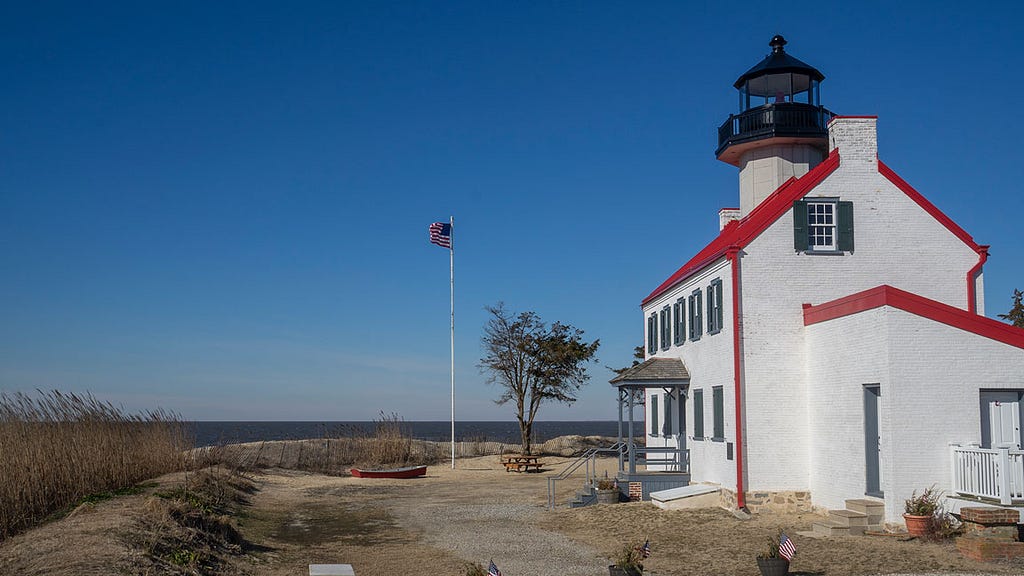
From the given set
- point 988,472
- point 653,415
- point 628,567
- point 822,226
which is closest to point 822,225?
point 822,226

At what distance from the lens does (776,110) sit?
82.7 feet

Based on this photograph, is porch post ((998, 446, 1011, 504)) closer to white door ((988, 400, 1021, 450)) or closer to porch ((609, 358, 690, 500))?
white door ((988, 400, 1021, 450))

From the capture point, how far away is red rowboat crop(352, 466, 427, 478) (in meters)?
32.9

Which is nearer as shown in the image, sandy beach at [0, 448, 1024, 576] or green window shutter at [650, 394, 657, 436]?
sandy beach at [0, 448, 1024, 576]

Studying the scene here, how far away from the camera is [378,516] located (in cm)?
2178

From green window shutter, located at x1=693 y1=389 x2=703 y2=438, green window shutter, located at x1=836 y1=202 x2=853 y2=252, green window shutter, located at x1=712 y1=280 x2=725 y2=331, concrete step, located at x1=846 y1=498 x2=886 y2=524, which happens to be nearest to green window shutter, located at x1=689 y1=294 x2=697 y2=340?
green window shutter, located at x1=693 y1=389 x2=703 y2=438

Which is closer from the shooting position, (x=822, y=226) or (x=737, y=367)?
(x=737, y=367)

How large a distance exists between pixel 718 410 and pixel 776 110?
914 centimetres

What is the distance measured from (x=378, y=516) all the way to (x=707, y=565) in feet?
33.1

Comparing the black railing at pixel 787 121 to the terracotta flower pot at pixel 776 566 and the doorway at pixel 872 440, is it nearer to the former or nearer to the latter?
the doorway at pixel 872 440

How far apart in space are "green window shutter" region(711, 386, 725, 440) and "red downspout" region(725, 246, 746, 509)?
114 cm

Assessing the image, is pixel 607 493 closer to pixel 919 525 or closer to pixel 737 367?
pixel 737 367

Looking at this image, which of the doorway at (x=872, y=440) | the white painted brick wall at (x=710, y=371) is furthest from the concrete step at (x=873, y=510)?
the white painted brick wall at (x=710, y=371)

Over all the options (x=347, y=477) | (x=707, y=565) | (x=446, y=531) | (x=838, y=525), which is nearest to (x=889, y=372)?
(x=838, y=525)
